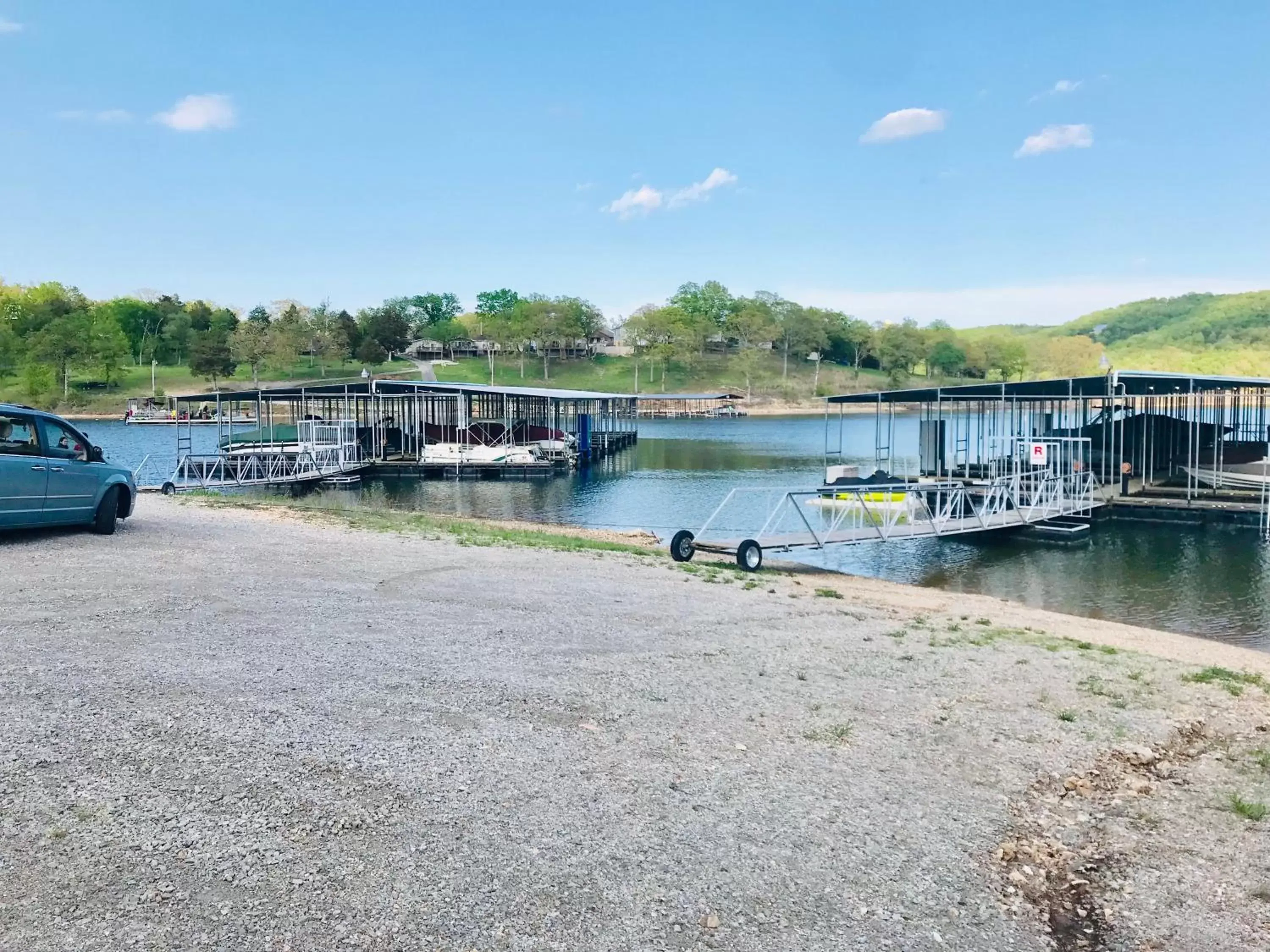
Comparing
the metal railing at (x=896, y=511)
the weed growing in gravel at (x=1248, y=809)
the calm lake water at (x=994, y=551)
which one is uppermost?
the weed growing in gravel at (x=1248, y=809)

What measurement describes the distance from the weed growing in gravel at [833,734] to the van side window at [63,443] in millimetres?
11215

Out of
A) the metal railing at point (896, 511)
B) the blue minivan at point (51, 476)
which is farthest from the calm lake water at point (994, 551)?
the blue minivan at point (51, 476)

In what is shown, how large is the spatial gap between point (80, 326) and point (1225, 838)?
128m

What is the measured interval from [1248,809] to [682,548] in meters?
12.4

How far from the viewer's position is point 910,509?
26156mm

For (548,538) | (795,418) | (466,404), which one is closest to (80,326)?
(466,404)

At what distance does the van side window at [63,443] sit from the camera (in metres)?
13.4

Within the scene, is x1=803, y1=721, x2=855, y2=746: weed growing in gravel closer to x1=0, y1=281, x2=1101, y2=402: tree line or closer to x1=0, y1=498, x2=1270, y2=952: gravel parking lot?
x1=0, y1=498, x2=1270, y2=952: gravel parking lot

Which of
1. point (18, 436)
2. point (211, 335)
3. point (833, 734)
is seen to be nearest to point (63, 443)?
point (18, 436)

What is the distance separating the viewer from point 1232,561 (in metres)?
24.0

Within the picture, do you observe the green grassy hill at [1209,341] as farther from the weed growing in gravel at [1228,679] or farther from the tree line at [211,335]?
the weed growing in gravel at [1228,679]

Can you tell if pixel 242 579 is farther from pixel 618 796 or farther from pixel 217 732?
pixel 618 796

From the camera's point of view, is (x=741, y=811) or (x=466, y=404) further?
(x=466, y=404)

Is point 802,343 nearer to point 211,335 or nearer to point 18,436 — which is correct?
point 211,335
